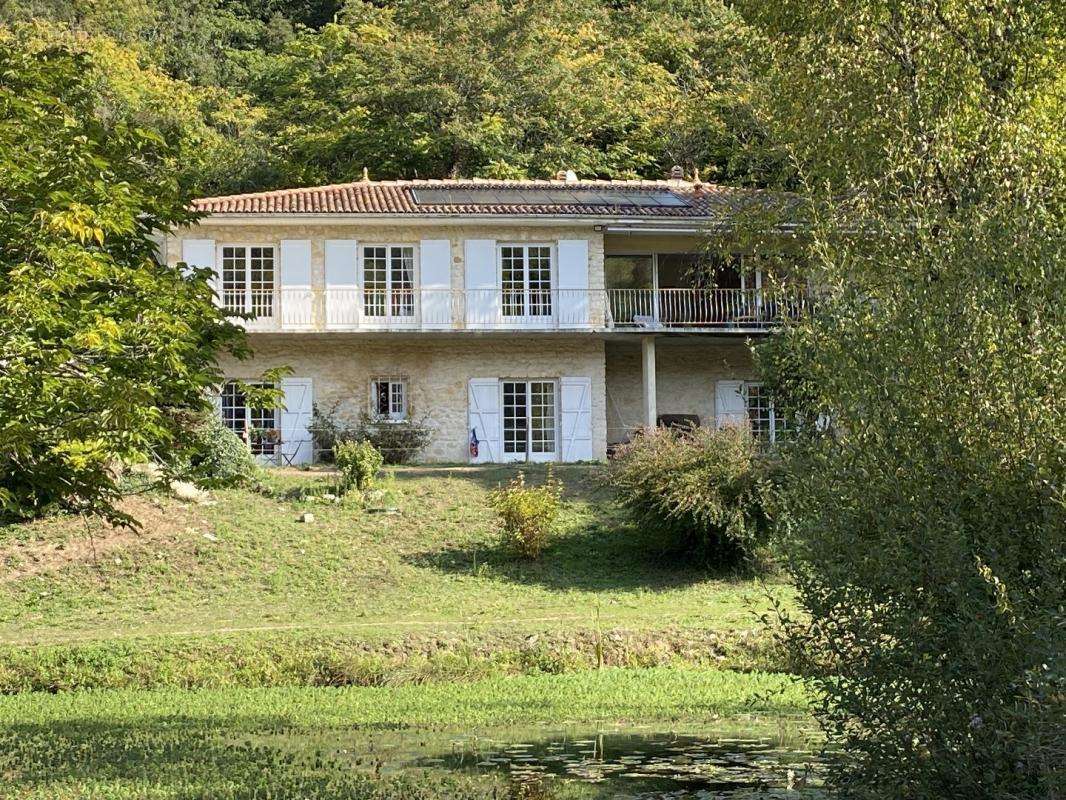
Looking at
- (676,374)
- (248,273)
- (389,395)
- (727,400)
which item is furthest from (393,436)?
(727,400)

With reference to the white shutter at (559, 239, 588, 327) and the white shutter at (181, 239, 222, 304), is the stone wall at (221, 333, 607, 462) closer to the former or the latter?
the white shutter at (559, 239, 588, 327)

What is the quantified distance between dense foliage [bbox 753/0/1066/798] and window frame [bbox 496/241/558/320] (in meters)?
21.2

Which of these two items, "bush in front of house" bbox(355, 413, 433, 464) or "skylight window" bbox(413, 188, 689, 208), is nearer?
"bush in front of house" bbox(355, 413, 433, 464)

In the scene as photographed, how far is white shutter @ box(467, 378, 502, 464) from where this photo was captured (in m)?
30.2

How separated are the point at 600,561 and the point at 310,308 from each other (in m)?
10.8

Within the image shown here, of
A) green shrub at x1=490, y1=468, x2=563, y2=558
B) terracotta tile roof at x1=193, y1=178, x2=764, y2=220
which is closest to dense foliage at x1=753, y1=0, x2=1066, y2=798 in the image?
green shrub at x1=490, y1=468, x2=563, y2=558

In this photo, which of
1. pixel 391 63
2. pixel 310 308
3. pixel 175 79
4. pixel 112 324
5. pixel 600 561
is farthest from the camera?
pixel 175 79

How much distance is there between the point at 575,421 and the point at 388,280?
519 cm

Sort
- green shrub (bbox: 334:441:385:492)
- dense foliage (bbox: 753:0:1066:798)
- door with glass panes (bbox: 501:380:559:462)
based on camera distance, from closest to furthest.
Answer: dense foliage (bbox: 753:0:1066:798), green shrub (bbox: 334:441:385:492), door with glass panes (bbox: 501:380:559:462)

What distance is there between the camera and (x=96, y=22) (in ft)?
172

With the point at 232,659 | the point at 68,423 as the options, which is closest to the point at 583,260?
Result: the point at 232,659

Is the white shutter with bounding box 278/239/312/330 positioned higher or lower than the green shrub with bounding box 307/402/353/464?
higher

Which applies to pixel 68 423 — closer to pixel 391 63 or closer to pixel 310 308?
pixel 310 308

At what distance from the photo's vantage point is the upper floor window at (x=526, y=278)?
3048 centimetres
